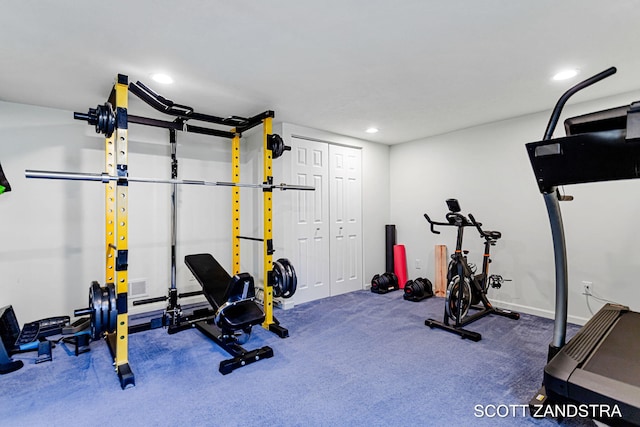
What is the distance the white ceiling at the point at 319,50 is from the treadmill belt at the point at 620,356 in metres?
1.96

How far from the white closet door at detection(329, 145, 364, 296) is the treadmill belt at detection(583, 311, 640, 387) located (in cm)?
298

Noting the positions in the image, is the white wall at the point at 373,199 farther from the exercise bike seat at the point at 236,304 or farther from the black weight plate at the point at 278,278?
the exercise bike seat at the point at 236,304

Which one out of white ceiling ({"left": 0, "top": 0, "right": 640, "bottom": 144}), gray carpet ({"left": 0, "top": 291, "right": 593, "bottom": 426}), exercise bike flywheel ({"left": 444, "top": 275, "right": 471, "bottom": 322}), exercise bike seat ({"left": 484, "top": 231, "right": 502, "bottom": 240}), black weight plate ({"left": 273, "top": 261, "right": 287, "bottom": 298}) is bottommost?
gray carpet ({"left": 0, "top": 291, "right": 593, "bottom": 426})

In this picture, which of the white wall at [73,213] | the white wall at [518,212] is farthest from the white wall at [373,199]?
the white wall at [73,213]

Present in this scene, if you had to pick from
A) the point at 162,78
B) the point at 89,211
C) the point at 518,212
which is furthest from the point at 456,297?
the point at 89,211

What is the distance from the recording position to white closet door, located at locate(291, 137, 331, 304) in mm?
4102

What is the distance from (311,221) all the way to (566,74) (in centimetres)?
300

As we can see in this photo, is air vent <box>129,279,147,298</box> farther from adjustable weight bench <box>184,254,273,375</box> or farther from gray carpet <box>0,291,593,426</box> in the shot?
adjustable weight bench <box>184,254,273,375</box>

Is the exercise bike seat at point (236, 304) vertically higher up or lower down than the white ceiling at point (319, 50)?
lower down

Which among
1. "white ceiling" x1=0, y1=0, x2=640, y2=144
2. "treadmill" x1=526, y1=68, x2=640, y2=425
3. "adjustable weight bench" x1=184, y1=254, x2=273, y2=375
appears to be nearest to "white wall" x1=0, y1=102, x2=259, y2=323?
"white ceiling" x1=0, y1=0, x2=640, y2=144

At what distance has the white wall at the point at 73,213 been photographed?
3.06 metres

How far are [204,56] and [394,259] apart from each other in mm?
3948

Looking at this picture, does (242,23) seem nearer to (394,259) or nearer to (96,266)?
(96,266)

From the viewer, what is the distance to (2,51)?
2125mm
